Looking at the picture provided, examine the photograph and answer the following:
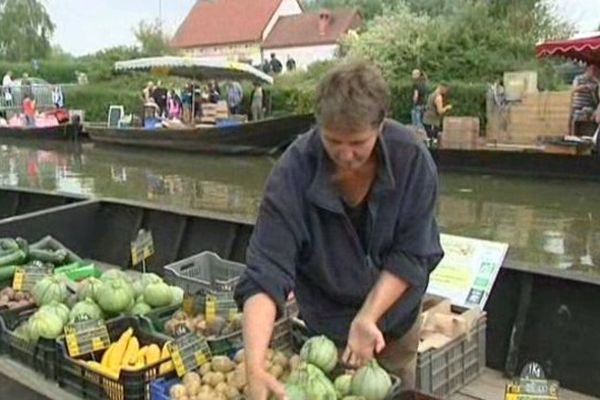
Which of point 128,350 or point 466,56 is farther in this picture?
point 466,56

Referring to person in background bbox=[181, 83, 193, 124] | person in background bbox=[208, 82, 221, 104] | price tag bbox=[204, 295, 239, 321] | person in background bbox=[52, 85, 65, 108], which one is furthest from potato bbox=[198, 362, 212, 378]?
person in background bbox=[52, 85, 65, 108]

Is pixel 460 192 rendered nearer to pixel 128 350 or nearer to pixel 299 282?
pixel 128 350

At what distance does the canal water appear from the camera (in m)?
7.54

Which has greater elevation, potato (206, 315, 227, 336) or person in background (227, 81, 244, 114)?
person in background (227, 81, 244, 114)

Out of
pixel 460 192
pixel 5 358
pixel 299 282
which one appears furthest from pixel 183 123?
pixel 299 282

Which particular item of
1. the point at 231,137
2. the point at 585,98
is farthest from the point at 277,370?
the point at 231,137

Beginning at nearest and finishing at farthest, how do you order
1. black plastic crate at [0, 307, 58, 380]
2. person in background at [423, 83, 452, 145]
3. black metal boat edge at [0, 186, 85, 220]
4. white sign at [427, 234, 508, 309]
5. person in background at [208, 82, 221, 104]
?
black plastic crate at [0, 307, 58, 380], white sign at [427, 234, 508, 309], black metal boat edge at [0, 186, 85, 220], person in background at [423, 83, 452, 145], person in background at [208, 82, 221, 104]

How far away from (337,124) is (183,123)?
16697mm

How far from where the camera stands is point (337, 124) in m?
1.59

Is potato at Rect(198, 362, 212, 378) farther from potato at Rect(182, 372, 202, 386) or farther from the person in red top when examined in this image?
the person in red top

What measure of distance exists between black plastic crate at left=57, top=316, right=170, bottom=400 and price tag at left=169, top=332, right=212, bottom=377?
74 mm

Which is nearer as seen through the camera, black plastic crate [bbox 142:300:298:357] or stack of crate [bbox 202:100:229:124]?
black plastic crate [bbox 142:300:298:357]

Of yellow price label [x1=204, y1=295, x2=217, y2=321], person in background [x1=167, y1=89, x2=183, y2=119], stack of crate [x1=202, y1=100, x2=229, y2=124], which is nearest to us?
yellow price label [x1=204, y1=295, x2=217, y2=321]

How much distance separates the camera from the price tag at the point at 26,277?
12.5 feet
